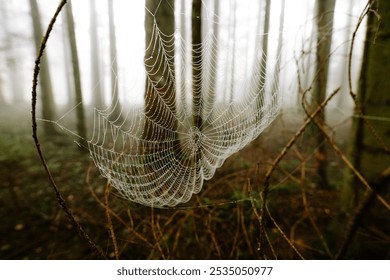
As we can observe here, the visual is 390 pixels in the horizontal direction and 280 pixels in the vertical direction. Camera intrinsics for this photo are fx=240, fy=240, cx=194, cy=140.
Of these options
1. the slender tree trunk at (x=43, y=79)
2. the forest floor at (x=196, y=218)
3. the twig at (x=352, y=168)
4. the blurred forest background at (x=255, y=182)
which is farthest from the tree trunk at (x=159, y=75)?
the slender tree trunk at (x=43, y=79)

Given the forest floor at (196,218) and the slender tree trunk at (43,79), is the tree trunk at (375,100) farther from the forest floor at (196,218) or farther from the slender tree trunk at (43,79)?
the slender tree trunk at (43,79)

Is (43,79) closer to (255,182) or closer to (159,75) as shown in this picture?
(159,75)

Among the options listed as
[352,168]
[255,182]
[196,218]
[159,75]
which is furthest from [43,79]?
[352,168]

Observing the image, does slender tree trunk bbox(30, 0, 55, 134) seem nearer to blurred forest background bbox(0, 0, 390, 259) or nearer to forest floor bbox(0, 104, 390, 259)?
blurred forest background bbox(0, 0, 390, 259)

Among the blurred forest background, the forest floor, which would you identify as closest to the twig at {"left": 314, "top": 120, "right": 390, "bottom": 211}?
the blurred forest background

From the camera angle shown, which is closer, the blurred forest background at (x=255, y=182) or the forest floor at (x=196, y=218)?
the blurred forest background at (x=255, y=182)

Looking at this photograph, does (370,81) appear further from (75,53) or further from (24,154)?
(24,154)

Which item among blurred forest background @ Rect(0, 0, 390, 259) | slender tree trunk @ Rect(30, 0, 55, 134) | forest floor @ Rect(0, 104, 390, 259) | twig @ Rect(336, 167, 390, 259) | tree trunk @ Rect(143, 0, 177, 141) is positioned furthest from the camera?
slender tree trunk @ Rect(30, 0, 55, 134)
